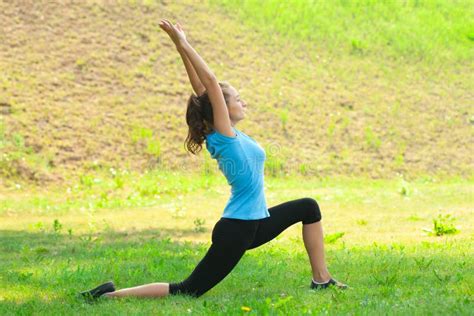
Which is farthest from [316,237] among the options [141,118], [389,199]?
[141,118]

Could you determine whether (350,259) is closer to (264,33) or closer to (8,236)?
(8,236)

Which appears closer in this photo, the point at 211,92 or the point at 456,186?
the point at 211,92

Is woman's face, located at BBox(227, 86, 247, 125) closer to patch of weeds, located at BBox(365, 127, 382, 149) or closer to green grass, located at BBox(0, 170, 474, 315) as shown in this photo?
green grass, located at BBox(0, 170, 474, 315)

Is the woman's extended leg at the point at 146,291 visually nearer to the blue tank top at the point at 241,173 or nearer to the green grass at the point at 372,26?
the blue tank top at the point at 241,173

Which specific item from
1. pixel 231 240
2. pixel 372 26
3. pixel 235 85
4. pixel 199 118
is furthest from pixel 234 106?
pixel 372 26

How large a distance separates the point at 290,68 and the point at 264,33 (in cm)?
214

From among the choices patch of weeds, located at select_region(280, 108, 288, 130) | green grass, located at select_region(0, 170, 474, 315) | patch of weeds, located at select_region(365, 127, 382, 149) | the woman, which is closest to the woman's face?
the woman

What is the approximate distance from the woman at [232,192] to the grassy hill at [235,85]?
1383cm

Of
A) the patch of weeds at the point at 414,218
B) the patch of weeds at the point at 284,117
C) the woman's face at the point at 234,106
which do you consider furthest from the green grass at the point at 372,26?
the woman's face at the point at 234,106

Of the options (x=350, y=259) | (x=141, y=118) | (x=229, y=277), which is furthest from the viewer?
(x=141, y=118)

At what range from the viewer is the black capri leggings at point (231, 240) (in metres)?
6.51

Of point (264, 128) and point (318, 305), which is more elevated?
point (318, 305)

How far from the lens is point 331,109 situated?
26.2 metres

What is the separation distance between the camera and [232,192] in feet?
21.8
